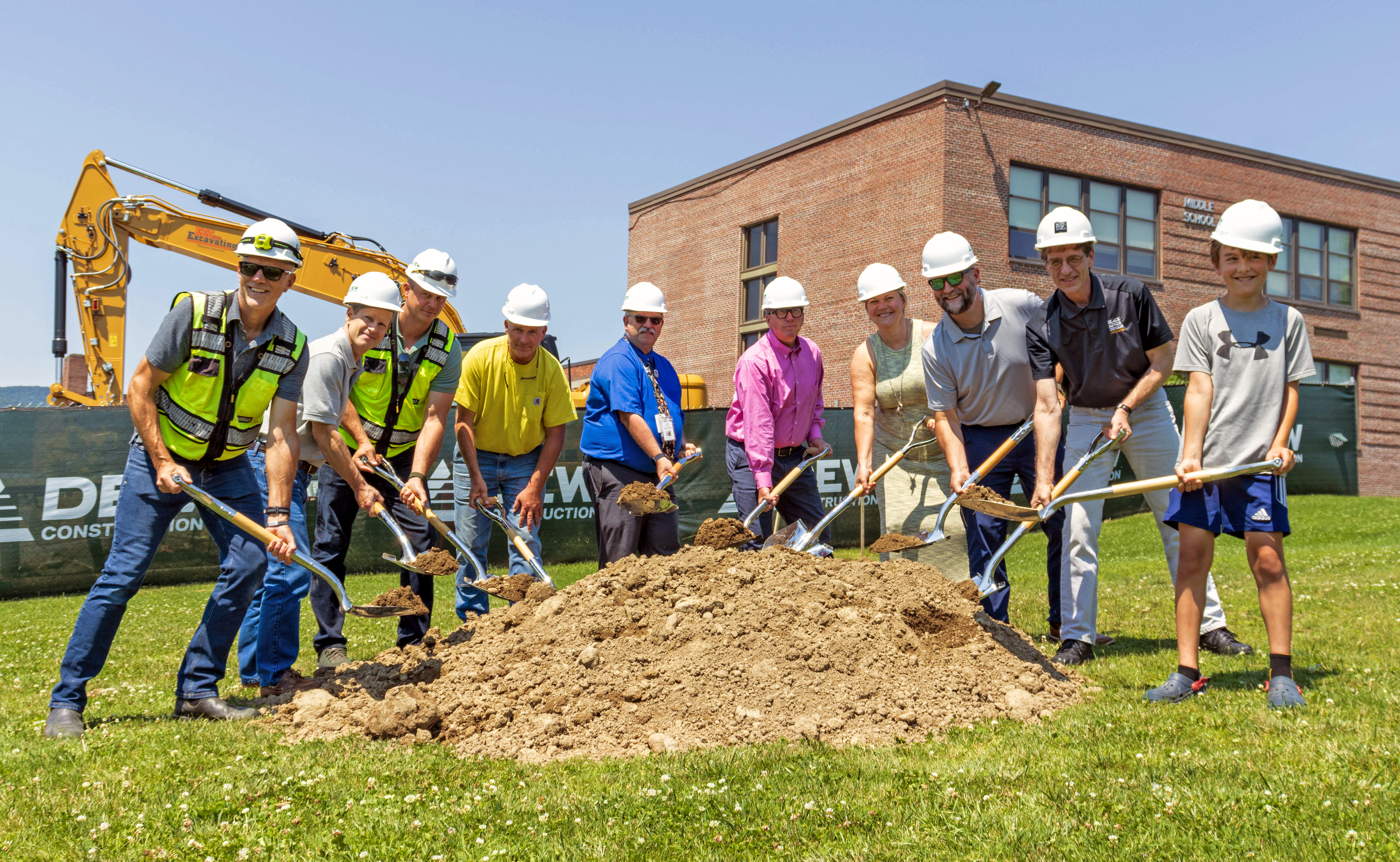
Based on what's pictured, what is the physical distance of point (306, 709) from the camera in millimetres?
4145

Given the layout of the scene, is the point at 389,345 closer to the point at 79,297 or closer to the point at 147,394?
the point at 147,394

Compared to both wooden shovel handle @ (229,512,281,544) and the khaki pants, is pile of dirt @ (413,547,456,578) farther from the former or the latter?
the khaki pants

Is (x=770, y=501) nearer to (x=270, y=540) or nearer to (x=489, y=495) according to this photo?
(x=489, y=495)

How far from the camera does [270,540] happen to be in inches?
167

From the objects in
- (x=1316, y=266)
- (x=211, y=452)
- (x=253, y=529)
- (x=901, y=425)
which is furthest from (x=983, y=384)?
(x=1316, y=266)

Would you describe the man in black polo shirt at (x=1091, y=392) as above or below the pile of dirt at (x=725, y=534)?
above

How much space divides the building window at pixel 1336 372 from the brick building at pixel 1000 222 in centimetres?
6

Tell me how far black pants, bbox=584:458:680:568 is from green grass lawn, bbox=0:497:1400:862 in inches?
83.0

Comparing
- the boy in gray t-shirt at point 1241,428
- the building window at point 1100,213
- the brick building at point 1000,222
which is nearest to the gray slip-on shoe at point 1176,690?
the boy in gray t-shirt at point 1241,428

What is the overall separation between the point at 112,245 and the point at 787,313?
1295cm

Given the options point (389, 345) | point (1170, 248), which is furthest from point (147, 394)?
point (1170, 248)

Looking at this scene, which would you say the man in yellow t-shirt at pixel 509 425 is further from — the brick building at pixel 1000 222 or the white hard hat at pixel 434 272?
the brick building at pixel 1000 222

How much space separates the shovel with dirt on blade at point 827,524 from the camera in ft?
18.3

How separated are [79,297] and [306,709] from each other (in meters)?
13.3
